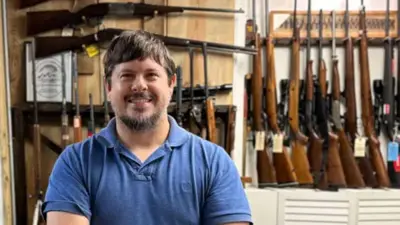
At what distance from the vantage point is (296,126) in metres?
2.67

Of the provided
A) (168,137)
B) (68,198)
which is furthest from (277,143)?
(68,198)

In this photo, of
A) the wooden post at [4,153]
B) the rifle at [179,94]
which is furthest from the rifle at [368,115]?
the wooden post at [4,153]

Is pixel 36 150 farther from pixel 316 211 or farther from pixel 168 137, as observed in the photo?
pixel 316 211

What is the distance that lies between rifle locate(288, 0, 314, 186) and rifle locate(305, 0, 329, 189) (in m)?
0.05

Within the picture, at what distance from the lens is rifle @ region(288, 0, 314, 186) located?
2.61 meters

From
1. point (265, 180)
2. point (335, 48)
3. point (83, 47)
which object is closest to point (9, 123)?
point (83, 47)

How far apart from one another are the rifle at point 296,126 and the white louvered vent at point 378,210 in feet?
1.23

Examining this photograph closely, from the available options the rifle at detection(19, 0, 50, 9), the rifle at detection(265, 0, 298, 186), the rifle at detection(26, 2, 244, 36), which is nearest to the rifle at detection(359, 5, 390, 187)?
the rifle at detection(265, 0, 298, 186)

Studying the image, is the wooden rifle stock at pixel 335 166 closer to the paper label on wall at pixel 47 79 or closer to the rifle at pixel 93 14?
the rifle at pixel 93 14

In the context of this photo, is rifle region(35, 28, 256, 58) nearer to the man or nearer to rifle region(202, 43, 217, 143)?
rifle region(202, 43, 217, 143)

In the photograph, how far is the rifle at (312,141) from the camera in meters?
2.63

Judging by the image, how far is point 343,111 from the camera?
9.02 feet

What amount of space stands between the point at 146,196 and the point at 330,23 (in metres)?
2.09

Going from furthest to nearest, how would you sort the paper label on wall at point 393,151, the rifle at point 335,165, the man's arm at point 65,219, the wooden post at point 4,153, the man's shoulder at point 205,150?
the paper label on wall at point 393,151, the rifle at point 335,165, the wooden post at point 4,153, the man's shoulder at point 205,150, the man's arm at point 65,219
